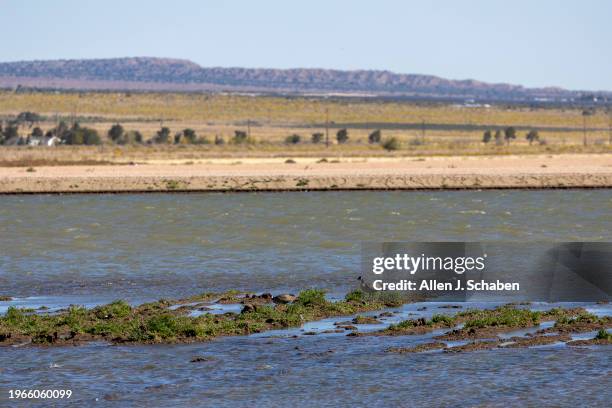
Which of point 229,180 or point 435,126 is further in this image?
point 435,126

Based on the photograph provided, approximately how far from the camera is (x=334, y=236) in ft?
121

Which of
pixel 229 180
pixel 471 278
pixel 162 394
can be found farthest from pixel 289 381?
pixel 229 180

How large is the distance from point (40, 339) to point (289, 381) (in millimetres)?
4478

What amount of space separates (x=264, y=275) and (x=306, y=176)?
3234cm

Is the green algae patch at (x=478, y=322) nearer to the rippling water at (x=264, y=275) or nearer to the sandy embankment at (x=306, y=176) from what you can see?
the rippling water at (x=264, y=275)

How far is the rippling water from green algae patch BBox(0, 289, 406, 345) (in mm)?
505

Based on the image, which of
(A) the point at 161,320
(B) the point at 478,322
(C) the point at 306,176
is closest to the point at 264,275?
(A) the point at 161,320

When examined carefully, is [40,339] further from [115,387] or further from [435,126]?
[435,126]

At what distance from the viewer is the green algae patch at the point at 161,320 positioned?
1997 cm

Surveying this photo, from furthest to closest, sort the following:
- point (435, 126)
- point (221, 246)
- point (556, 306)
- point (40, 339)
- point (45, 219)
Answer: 1. point (435, 126)
2. point (45, 219)
3. point (221, 246)
4. point (556, 306)
5. point (40, 339)

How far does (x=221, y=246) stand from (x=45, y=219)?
10.9 m

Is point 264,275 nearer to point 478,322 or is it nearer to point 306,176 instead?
point 478,322

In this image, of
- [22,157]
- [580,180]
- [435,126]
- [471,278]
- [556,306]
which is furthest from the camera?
[435,126]

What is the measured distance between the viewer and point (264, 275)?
28609 millimetres
